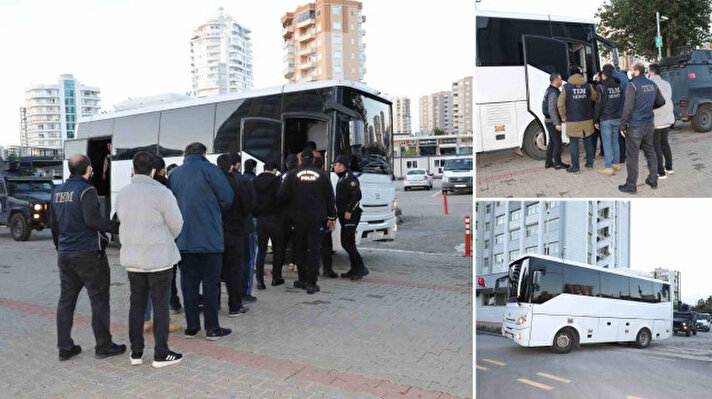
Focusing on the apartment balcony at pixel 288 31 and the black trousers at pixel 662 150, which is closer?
the black trousers at pixel 662 150

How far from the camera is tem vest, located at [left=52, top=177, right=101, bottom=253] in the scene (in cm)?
492

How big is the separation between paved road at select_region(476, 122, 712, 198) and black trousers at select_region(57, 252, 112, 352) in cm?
398

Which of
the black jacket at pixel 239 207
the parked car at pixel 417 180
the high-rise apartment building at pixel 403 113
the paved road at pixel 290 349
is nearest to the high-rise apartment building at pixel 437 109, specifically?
the high-rise apartment building at pixel 403 113

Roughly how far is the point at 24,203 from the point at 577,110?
17.1 metres

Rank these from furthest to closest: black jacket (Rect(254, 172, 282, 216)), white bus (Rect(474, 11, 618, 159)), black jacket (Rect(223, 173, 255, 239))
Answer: black jacket (Rect(254, 172, 282, 216)) → black jacket (Rect(223, 173, 255, 239)) → white bus (Rect(474, 11, 618, 159))

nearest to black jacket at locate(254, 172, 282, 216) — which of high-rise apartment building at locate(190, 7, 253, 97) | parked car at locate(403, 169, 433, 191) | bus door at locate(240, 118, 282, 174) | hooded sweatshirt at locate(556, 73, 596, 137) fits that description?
bus door at locate(240, 118, 282, 174)

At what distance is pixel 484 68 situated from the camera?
2309 mm

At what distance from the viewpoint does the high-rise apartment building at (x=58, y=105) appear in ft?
480

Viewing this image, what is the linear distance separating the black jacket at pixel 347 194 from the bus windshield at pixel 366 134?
127cm

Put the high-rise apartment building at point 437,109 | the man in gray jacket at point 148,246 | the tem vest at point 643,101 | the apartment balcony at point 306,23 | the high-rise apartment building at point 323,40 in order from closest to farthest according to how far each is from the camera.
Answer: the tem vest at point 643,101 → the man in gray jacket at point 148,246 → the high-rise apartment building at point 323,40 → the apartment balcony at point 306,23 → the high-rise apartment building at point 437,109

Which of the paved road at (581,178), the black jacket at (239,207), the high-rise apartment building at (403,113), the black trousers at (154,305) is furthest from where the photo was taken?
the high-rise apartment building at (403,113)

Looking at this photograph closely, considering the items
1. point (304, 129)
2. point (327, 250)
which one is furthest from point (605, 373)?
point (304, 129)

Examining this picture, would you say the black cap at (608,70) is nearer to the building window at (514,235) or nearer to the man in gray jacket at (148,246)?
the building window at (514,235)

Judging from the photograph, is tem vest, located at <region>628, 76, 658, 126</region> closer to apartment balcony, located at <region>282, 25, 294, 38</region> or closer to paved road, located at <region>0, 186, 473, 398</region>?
paved road, located at <region>0, 186, 473, 398</region>
